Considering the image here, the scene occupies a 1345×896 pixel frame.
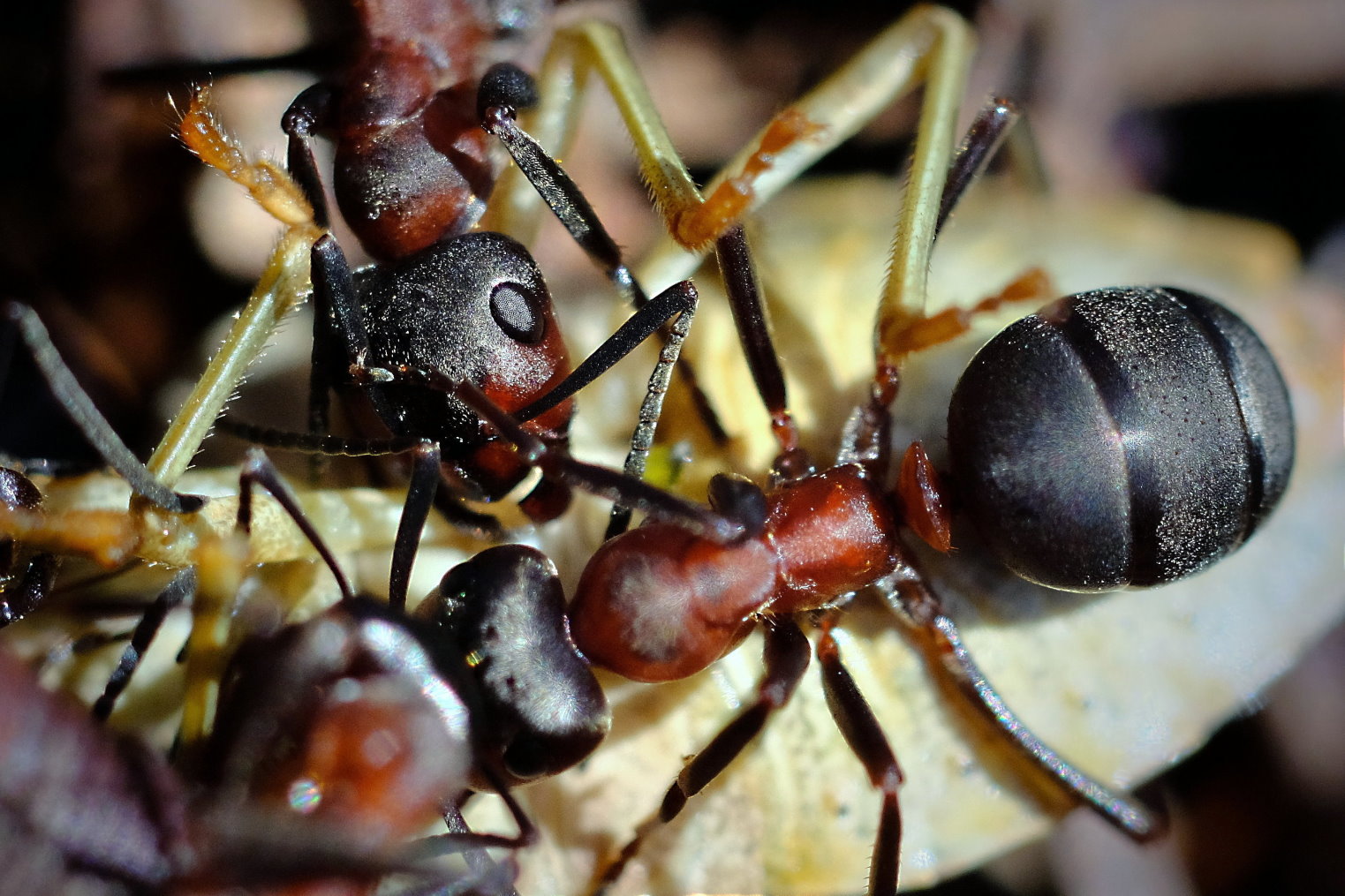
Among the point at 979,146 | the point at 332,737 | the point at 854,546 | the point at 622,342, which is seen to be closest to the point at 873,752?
the point at 854,546

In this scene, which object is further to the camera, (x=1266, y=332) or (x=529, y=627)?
(x=1266, y=332)

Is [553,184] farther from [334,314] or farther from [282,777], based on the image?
[282,777]

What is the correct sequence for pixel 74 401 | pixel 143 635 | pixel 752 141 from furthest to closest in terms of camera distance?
pixel 752 141, pixel 143 635, pixel 74 401

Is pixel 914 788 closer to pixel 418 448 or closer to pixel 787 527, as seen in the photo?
pixel 787 527

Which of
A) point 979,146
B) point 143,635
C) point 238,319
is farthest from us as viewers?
point 979,146

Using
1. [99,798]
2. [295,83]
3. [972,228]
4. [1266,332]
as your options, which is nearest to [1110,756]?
[1266,332]
